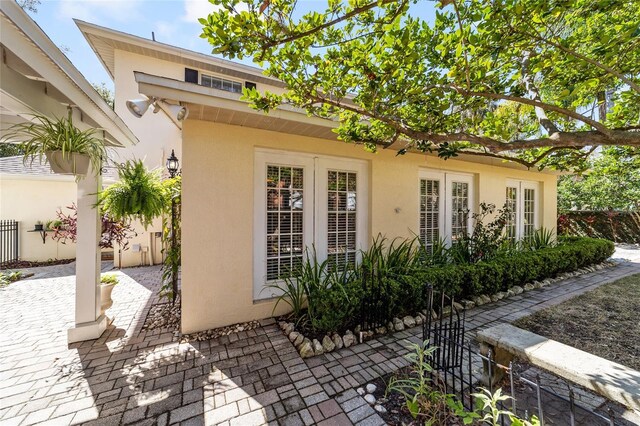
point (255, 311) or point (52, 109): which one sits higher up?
point (52, 109)

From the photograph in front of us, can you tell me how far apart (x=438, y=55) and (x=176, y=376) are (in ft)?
16.6

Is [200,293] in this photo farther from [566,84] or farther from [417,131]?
[566,84]

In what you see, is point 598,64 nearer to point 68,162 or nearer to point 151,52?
point 68,162

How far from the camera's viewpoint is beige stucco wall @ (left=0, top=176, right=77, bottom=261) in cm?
930

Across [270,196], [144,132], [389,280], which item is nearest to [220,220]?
[270,196]

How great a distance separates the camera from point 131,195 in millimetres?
3791

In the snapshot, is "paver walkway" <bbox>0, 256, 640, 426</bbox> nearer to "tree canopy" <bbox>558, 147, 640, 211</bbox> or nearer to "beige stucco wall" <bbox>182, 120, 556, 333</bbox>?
"beige stucco wall" <bbox>182, 120, 556, 333</bbox>

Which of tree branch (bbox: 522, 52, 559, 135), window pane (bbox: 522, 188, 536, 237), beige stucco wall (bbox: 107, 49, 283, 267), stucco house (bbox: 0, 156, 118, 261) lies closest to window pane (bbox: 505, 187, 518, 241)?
window pane (bbox: 522, 188, 536, 237)

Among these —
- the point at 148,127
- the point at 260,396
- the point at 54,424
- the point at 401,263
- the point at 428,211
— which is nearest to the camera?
the point at 54,424

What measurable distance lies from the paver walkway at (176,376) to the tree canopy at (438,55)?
10.9 feet

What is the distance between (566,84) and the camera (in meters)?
3.66

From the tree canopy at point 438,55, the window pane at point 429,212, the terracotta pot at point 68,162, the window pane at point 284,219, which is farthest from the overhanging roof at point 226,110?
the window pane at point 429,212

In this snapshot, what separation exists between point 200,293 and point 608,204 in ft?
67.1

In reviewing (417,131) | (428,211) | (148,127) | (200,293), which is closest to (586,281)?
(428,211)
